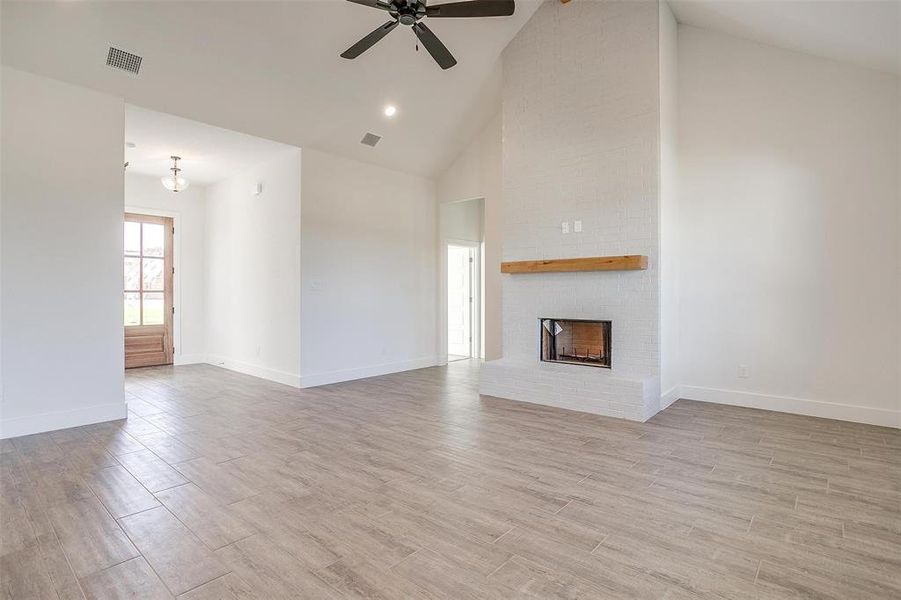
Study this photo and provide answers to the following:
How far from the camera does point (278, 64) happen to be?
436cm

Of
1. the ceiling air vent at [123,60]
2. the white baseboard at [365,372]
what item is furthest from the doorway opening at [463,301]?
the ceiling air vent at [123,60]

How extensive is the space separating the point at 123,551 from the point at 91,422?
8.53 ft

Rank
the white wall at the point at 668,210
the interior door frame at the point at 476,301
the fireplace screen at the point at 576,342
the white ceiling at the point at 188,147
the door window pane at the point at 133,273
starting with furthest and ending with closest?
the interior door frame at the point at 476,301, the door window pane at the point at 133,273, the white ceiling at the point at 188,147, the fireplace screen at the point at 576,342, the white wall at the point at 668,210

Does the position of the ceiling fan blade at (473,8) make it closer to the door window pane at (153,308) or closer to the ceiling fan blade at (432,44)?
the ceiling fan blade at (432,44)

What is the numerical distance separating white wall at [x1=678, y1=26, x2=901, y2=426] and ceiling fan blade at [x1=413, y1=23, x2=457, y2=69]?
2.78 m

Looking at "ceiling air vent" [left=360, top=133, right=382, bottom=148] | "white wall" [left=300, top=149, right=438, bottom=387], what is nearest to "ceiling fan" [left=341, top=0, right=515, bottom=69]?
"ceiling air vent" [left=360, top=133, right=382, bottom=148]

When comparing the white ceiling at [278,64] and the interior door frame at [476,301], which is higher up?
the white ceiling at [278,64]

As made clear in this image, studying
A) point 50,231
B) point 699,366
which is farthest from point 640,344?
point 50,231

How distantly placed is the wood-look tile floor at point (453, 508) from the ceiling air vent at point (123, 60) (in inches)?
122

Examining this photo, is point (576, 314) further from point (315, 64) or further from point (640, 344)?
point (315, 64)

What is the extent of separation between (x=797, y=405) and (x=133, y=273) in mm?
8660

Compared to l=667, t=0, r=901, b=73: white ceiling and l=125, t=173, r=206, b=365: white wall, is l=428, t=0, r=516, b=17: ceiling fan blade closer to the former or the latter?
l=667, t=0, r=901, b=73: white ceiling

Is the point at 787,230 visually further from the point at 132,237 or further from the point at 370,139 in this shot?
the point at 132,237

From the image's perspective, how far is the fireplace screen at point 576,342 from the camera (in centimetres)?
462
